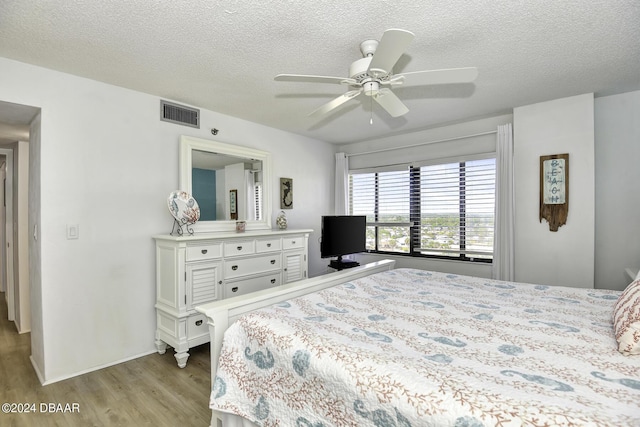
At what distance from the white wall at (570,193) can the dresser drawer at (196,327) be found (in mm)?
3166

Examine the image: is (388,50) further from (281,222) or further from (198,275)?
(281,222)

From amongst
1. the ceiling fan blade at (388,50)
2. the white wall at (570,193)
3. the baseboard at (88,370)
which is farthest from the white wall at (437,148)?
the baseboard at (88,370)

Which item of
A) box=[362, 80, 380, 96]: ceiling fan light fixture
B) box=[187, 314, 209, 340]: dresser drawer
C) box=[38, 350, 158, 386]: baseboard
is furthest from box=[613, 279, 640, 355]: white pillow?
box=[38, 350, 158, 386]: baseboard

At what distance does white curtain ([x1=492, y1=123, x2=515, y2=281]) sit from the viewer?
10.7 ft

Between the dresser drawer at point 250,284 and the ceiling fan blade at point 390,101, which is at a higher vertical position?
the ceiling fan blade at point 390,101

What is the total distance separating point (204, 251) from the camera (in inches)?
108

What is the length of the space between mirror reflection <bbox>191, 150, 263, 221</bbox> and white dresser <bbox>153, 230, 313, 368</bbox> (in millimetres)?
449

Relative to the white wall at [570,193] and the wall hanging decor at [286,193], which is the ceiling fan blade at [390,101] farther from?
the wall hanging decor at [286,193]

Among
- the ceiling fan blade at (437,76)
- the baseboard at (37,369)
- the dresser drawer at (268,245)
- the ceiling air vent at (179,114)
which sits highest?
the ceiling air vent at (179,114)

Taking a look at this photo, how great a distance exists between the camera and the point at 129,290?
8.96 ft

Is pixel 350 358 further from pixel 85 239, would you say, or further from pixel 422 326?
pixel 85 239

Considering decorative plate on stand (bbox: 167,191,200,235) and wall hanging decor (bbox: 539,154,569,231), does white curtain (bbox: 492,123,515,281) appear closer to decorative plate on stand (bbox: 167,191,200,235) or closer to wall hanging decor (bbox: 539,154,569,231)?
wall hanging decor (bbox: 539,154,569,231)

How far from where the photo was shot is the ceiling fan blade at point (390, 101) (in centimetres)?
195

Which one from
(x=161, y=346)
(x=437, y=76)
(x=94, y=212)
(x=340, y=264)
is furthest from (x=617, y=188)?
(x=94, y=212)
